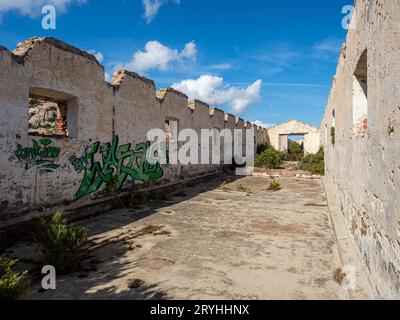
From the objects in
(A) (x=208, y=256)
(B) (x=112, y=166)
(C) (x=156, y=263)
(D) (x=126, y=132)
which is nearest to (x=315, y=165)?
(D) (x=126, y=132)

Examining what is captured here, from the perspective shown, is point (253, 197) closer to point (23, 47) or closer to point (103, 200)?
point (103, 200)

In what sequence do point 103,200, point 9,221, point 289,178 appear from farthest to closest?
point 289,178 < point 103,200 < point 9,221

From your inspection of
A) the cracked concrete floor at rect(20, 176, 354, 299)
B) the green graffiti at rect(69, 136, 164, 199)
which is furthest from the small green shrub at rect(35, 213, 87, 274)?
the green graffiti at rect(69, 136, 164, 199)

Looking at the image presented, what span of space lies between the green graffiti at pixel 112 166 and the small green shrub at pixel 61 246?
2.89 metres

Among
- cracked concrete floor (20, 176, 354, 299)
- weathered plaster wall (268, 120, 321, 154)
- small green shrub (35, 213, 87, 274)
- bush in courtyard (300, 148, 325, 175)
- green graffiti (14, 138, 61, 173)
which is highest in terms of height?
weathered plaster wall (268, 120, 321, 154)

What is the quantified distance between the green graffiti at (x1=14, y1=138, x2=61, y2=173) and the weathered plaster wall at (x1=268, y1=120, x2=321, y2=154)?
1078 inches

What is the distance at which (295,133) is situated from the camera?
32531 millimetres

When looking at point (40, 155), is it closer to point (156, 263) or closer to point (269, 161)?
point (156, 263)

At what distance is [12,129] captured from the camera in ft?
18.2

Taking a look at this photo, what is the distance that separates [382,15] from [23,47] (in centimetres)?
583

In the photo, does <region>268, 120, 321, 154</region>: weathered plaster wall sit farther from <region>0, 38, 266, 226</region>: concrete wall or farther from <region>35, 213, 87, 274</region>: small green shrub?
<region>35, 213, 87, 274</region>: small green shrub

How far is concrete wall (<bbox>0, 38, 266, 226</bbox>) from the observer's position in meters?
5.57

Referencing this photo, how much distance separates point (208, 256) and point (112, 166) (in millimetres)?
4661

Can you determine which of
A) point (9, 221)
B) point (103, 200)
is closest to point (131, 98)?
point (103, 200)
